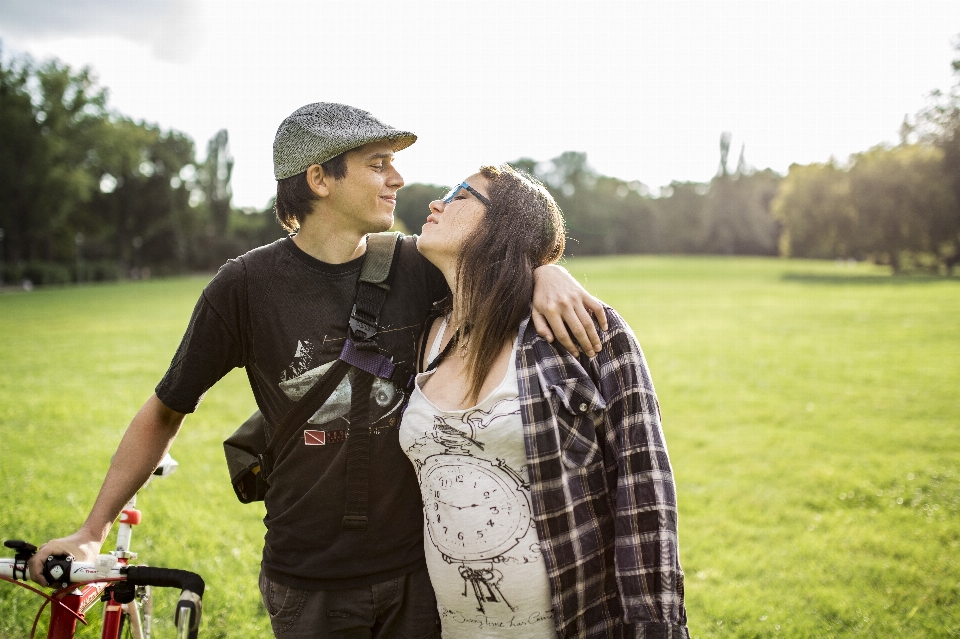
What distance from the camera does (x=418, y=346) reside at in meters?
2.49

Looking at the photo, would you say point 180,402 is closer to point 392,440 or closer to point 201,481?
point 392,440

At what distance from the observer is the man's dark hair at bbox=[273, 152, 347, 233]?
2490 millimetres

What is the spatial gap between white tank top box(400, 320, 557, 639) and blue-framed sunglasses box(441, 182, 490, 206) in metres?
0.60

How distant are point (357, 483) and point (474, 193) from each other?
110 cm

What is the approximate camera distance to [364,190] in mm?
2506

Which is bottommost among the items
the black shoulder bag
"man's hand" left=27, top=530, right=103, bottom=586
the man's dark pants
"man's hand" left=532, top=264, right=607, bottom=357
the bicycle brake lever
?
the man's dark pants

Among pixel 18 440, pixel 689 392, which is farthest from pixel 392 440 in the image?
pixel 689 392

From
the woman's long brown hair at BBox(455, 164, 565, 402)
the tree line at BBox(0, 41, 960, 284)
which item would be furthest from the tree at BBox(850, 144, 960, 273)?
the woman's long brown hair at BBox(455, 164, 565, 402)

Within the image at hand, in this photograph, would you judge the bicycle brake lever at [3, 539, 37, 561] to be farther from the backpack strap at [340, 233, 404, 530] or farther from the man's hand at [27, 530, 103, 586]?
the backpack strap at [340, 233, 404, 530]

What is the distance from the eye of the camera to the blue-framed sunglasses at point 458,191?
2.43 meters

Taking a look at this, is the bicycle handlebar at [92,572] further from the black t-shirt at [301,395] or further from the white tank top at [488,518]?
the white tank top at [488,518]

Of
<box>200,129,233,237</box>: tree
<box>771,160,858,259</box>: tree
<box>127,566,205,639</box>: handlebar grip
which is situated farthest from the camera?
<box>200,129,233,237</box>: tree

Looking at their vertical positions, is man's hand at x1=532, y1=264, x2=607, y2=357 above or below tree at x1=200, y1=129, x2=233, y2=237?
A: below

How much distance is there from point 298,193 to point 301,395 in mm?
779
